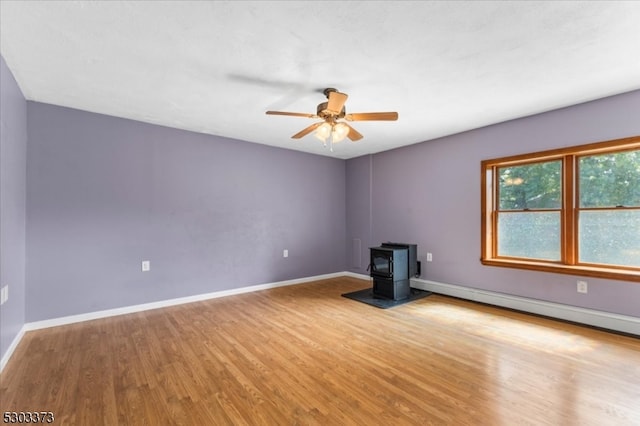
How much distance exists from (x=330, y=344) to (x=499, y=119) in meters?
3.39

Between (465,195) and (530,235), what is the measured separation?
3.06 ft

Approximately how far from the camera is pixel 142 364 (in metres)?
2.39

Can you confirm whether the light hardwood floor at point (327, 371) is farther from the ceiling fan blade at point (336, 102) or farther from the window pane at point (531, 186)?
the ceiling fan blade at point (336, 102)

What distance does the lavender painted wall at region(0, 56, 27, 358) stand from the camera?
2.33m

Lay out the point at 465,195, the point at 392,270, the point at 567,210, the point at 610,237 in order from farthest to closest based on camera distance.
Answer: the point at 465,195
the point at 392,270
the point at 567,210
the point at 610,237

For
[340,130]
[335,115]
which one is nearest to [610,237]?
[340,130]

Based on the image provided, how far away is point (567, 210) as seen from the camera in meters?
3.36

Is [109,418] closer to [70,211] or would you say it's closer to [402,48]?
[70,211]

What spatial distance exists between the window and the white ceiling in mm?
660

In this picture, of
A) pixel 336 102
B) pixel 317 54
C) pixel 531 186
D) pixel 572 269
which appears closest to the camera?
pixel 317 54

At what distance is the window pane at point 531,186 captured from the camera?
352 cm

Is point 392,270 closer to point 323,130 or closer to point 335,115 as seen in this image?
point 323,130

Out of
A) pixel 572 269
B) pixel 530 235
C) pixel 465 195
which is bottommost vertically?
pixel 572 269

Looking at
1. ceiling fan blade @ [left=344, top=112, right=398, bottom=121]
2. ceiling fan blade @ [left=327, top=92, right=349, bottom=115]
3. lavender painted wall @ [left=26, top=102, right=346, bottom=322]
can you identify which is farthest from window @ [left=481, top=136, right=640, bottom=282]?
lavender painted wall @ [left=26, top=102, right=346, bottom=322]
